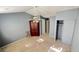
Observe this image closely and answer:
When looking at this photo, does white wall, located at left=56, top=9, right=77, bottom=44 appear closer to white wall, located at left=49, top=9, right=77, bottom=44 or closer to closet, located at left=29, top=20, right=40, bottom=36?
white wall, located at left=49, top=9, right=77, bottom=44

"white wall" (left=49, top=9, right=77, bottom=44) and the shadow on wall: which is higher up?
"white wall" (left=49, top=9, right=77, bottom=44)

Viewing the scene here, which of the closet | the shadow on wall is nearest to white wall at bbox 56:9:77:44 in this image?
the closet

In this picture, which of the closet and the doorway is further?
the doorway

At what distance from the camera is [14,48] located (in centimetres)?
105

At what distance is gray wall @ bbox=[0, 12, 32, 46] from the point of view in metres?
0.98

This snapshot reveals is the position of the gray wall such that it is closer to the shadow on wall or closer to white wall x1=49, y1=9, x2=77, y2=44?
the shadow on wall

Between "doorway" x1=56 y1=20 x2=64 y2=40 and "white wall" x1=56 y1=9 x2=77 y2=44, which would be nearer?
"white wall" x1=56 y1=9 x2=77 y2=44

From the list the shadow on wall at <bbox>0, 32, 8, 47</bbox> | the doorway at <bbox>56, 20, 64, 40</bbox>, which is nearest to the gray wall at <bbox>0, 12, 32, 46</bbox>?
the shadow on wall at <bbox>0, 32, 8, 47</bbox>

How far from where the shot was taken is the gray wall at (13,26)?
0.98 meters

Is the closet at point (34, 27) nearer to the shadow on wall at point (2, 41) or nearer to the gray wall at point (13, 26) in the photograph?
the gray wall at point (13, 26)

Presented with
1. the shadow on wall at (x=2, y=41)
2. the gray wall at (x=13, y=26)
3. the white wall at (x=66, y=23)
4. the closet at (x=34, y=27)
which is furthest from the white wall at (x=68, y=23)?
the shadow on wall at (x=2, y=41)

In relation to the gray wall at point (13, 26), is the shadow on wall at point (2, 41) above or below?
below
